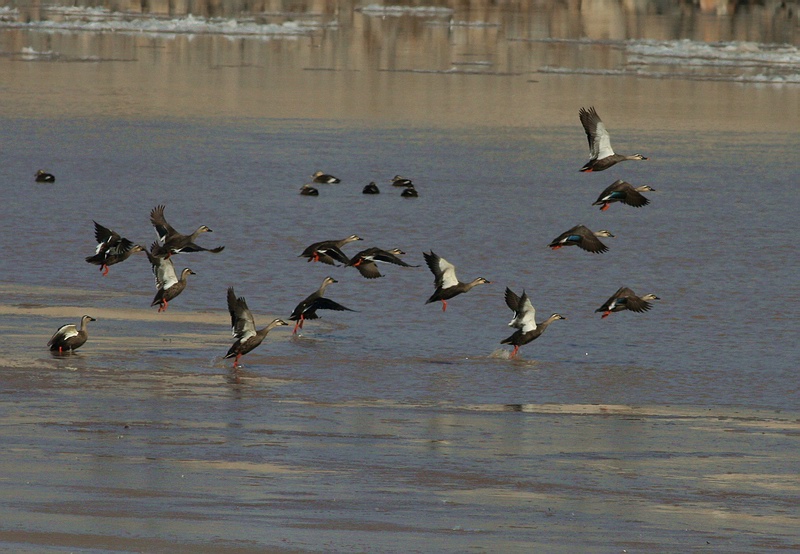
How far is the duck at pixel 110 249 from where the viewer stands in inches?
657

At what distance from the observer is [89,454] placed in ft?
33.1

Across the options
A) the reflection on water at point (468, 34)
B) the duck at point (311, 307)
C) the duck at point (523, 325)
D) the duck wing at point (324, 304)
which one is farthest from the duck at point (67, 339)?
the reflection on water at point (468, 34)

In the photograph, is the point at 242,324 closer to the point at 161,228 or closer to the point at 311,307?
the point at 311,307

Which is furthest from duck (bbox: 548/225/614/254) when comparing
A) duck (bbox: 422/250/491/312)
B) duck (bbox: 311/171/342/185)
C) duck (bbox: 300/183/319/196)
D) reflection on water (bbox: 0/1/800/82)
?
reflection on water (bbox: 0/1/800/82)

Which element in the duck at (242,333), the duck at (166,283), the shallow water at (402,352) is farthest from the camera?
the duck at (166,283)

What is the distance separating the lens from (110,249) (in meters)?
16.8

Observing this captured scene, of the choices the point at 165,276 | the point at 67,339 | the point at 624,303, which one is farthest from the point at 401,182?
the point at 67,339

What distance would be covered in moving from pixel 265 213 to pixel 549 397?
10063mm

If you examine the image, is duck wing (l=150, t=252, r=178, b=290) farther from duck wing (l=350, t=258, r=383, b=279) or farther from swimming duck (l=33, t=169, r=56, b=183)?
swimming duck (l=33, t=169, r=56, b=183)

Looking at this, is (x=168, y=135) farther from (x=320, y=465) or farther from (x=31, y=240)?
(x=320, y=465)

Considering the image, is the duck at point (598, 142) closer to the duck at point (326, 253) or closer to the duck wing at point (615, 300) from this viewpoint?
the duck wing at point (615, 300)

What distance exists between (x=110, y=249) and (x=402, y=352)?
420 cm

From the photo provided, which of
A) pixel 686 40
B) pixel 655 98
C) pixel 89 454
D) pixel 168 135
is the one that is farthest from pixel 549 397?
pixel 686 40

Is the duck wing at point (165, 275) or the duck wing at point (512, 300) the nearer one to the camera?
the duck wing at point (512, 300)
